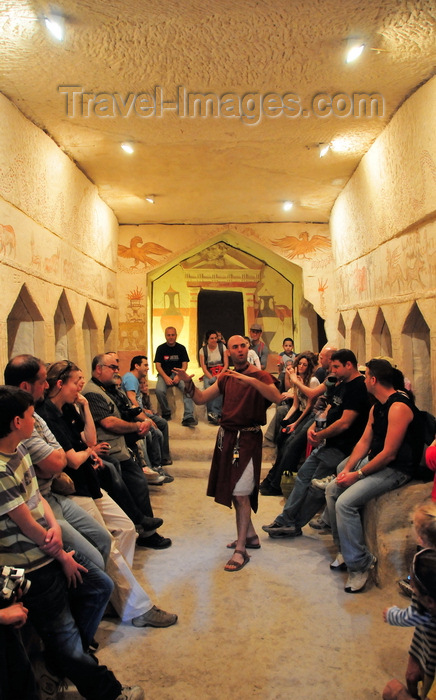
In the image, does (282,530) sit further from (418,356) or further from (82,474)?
(418,356)

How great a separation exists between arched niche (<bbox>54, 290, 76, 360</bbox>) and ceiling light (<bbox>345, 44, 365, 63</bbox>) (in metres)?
4.97

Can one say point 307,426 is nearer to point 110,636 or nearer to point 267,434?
point 267,434

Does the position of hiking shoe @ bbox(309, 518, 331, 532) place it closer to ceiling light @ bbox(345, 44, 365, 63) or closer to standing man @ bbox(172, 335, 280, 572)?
standing man @ bbox(172, 335, 280, 572)

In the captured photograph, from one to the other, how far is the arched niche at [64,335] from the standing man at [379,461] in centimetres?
542

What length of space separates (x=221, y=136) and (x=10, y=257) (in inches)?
127

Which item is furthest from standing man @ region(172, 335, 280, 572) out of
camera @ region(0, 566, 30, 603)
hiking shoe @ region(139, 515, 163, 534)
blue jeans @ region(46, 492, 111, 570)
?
camera @ region(0, 566, 30, 603)

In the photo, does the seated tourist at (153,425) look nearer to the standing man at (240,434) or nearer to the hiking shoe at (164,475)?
the hiking shoe at (164,475)

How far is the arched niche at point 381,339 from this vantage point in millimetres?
8094

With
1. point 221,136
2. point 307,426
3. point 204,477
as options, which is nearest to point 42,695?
point 307,426

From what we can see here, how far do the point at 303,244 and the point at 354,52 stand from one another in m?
6.59

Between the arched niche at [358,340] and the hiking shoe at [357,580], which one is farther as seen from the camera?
the arched niche at [358,340]

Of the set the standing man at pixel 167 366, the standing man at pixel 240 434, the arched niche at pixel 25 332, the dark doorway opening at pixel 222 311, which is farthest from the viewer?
the dark doorway opening at pixel 222 311

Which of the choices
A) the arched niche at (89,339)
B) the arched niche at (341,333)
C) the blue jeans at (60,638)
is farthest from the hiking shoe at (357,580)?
the arched niche at (341,333)

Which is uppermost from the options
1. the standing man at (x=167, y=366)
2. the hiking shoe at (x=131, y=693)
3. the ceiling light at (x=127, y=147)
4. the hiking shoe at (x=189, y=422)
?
the ceiling light at (x=127, y=147)
